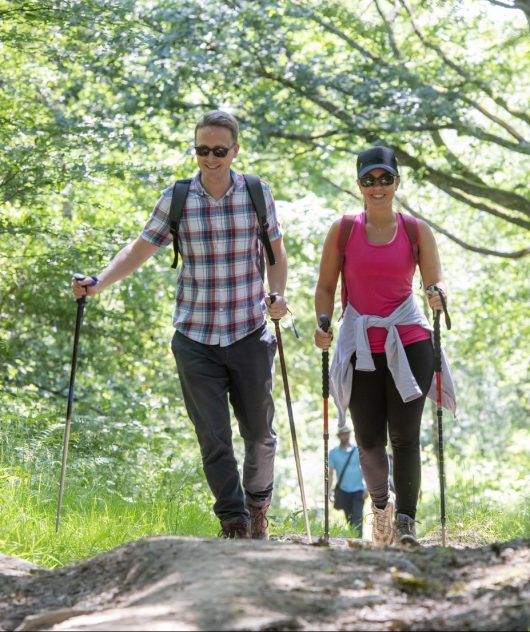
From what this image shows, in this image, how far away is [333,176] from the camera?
78.0ft

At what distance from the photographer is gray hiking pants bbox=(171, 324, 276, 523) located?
574cm

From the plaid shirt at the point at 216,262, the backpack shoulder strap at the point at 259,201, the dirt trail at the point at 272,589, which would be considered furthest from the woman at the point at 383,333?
the dirt trail at the point at 272,589

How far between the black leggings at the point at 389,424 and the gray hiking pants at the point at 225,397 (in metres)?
0.52

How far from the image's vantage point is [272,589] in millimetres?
3322

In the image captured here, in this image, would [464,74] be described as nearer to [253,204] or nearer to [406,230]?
[406,230]

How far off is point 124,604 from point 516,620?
4.24 ft

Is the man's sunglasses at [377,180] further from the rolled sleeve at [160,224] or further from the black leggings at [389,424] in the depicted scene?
the rolled sleeve at [160,224]

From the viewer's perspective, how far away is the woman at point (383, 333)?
575 centimetres

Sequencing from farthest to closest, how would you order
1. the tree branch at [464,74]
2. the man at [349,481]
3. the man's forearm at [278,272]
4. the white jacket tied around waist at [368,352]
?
the tree branch at [464,74] < the man at [349,481] < the man's forearm at [278,272] < the white jacket tied around waist at [368,352]

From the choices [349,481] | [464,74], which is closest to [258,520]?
[349,481]

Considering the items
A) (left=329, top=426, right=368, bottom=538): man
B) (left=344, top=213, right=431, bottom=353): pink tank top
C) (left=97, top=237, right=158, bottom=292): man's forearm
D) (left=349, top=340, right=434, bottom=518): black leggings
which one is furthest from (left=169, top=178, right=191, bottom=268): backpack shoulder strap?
(left=329, top=426, right=368, bottom=538): man

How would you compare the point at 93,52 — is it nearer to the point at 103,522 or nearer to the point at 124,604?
the point at 103,522

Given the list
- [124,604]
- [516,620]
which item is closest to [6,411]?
[124,604]

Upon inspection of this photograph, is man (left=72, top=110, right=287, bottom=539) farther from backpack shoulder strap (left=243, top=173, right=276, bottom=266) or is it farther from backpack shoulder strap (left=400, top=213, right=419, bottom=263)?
backpack shoulder strap (left=400, top=213, right=419, bottom=263)
